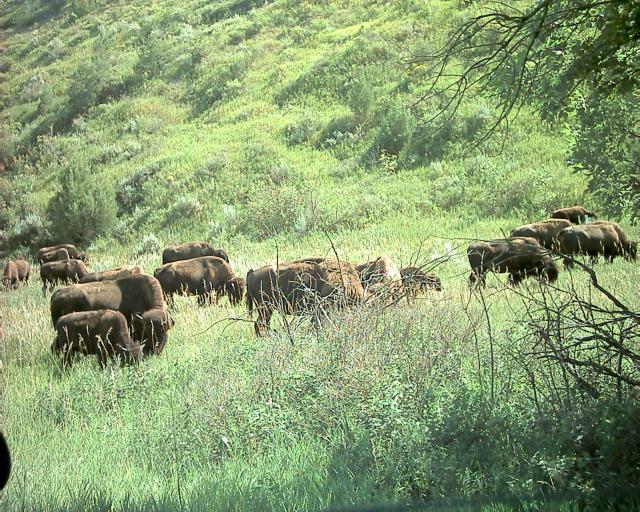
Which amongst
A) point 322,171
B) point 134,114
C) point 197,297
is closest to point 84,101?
point 134,114

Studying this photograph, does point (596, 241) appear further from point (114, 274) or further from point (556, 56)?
point (114, 274)

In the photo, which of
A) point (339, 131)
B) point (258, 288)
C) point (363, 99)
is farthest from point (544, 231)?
point (363, 99)

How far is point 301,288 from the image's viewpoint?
952 cm

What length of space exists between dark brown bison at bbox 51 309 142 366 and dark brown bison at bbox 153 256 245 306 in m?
4.62

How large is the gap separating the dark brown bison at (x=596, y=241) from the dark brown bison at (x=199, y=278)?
230 inches

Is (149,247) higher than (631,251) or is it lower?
lower

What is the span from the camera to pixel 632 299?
26.2 feet

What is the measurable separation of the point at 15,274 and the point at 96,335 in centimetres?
1275

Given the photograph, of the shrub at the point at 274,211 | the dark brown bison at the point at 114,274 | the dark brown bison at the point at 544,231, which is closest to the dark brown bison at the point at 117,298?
the dark brown bison at the point at 114,274

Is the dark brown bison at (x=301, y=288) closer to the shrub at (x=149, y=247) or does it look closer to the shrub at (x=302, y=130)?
the shrub at (x=149, y=247)

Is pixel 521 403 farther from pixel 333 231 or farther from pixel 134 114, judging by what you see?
pixel 134 114

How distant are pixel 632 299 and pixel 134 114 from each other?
4204 centimetres

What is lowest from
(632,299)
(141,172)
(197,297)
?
(141,172)

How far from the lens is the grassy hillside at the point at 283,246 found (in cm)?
445
